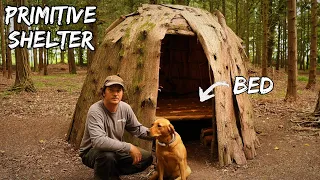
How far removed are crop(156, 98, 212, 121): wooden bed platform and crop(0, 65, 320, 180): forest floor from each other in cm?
63

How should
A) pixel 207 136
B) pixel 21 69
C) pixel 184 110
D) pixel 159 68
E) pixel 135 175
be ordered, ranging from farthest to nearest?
1. pixel 21 69
2. pixel 184 110
3. pixel 207 136
4. pixel 159 68
5. pixel 135 175

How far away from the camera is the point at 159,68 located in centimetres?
576

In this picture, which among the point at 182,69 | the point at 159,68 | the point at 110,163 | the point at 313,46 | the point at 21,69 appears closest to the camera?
the point at 110,163

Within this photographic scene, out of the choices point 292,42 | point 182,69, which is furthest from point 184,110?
point 292,42

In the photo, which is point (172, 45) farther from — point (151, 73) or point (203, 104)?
point (151, 73)

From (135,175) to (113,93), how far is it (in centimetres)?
152

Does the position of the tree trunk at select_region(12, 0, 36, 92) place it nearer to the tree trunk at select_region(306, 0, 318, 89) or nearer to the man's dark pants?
the man's dark pants

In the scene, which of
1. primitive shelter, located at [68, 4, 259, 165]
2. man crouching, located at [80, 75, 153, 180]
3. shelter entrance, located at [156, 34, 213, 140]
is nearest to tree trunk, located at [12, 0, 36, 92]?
shelter entrance, located at [156, 34, 213, 140]

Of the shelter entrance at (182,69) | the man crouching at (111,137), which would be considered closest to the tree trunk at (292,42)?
the shelter entrance at (182,69)

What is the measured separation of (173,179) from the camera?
4254mm

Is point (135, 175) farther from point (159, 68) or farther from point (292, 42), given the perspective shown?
point (292, 42)

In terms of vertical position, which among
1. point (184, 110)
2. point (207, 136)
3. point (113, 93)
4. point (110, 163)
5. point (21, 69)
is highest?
point (21, 69)

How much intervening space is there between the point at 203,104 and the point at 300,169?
309 cm

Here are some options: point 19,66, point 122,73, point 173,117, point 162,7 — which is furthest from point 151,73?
point 19,66
